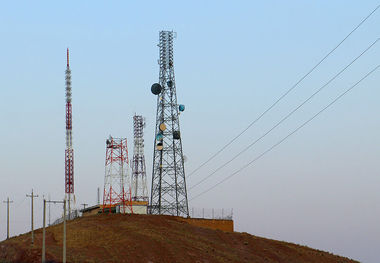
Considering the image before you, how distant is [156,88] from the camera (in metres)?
91.6

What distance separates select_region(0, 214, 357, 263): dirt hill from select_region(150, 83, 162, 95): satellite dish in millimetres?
20629

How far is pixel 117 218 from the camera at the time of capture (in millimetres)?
82188

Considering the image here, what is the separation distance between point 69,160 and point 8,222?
3069 centimetres

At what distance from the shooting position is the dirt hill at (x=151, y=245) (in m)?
64.6

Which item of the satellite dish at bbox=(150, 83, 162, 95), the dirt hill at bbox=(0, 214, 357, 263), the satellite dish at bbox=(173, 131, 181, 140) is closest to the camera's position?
the dirt hill at bbox=(0, 214, 357, 263)

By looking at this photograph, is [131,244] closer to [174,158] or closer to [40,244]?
[40,244]

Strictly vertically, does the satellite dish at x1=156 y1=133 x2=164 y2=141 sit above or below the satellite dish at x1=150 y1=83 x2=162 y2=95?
below

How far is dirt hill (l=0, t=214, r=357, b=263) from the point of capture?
64.6 metres

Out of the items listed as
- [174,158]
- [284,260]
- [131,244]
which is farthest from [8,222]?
[284,260]

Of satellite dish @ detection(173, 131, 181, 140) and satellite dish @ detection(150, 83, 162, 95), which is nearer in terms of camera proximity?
satellite dish @ detection(173, 131, 181, 140)

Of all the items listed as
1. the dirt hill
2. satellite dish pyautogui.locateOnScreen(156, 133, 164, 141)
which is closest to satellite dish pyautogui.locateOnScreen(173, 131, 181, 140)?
satellite dish pyautogui.locateOnScreen(156, 133, 164, 141)

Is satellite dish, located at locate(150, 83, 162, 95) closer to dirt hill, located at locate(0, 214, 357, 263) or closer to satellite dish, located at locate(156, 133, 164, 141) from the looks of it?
satellite dish, located at locate(156, 133, 164, 141)

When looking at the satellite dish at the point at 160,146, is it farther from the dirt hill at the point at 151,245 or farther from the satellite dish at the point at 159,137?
the dirt hill at the point at 151,245

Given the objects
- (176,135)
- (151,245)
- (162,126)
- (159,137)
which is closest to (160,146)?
(159,137)
